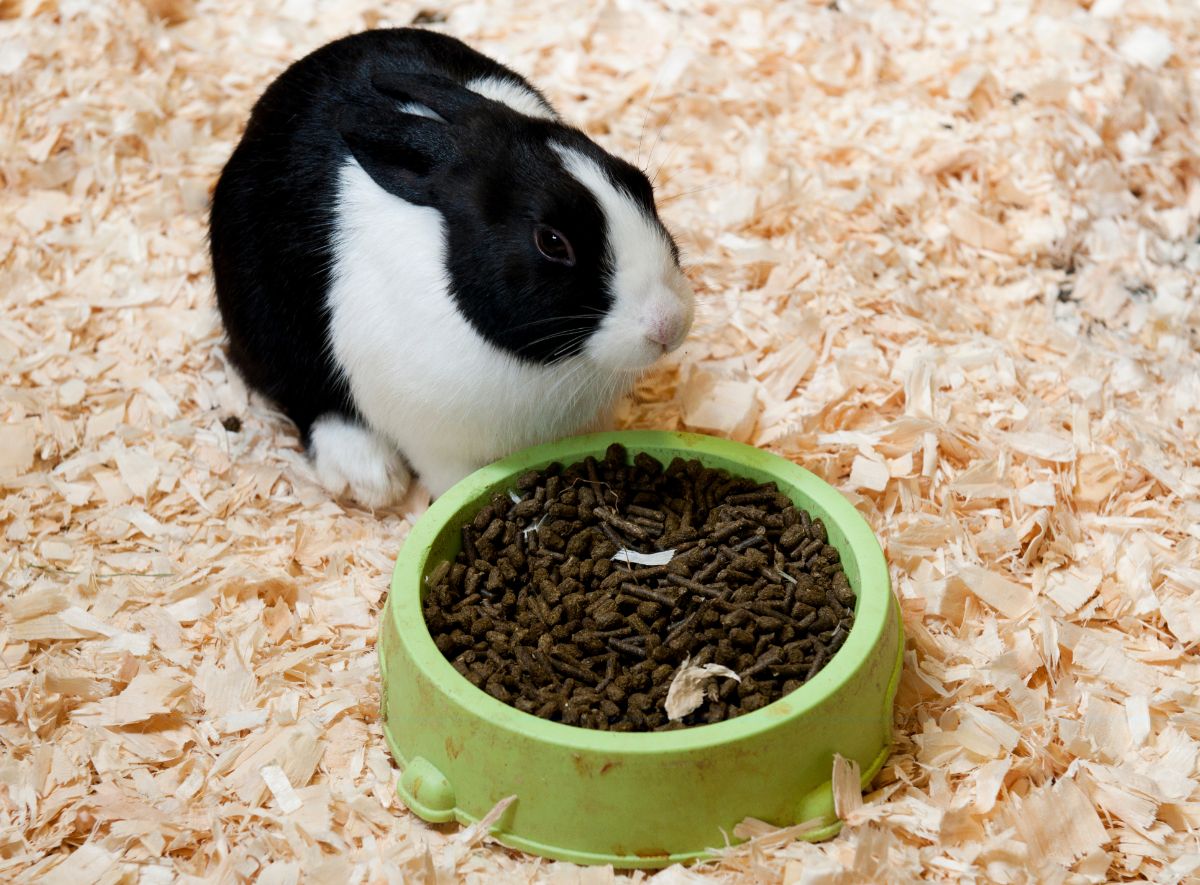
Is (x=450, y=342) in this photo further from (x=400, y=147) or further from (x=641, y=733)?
(x=641, y=733)

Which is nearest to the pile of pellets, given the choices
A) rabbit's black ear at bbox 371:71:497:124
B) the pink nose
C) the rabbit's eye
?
the pink nose

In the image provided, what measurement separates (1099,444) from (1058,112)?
1.68 m

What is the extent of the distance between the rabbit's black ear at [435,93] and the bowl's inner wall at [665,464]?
887mm

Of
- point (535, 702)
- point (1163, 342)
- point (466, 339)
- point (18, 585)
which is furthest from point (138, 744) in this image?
point (1163, 342)

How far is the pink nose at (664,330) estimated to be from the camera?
2.93m

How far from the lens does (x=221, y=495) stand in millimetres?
3701

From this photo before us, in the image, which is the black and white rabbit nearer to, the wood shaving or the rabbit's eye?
the rabbit's eye

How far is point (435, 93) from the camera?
3154 mm

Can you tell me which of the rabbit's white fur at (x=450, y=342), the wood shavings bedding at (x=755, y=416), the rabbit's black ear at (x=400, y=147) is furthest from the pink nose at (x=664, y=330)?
the wood shavings bedding at (x=755, y=416)

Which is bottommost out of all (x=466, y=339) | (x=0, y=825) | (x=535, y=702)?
(x=0, y=825)

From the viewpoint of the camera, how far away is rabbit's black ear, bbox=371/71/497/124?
10.3 feet

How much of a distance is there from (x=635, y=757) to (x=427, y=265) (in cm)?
130

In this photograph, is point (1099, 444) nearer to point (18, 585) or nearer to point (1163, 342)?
point (1163, 342)

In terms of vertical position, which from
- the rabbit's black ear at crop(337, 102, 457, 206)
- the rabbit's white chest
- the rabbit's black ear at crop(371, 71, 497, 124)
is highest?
the rabbit's black ear at crop(371, 71, 497, 124)
